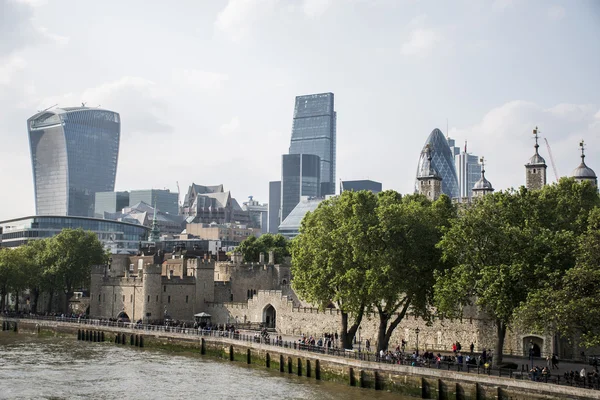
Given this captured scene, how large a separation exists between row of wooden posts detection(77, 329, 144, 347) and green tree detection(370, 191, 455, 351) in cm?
3030

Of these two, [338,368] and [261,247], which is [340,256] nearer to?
[338,368]

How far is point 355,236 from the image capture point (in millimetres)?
58312

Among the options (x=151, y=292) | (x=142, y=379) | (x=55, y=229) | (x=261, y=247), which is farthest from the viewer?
(x=55, y=229)

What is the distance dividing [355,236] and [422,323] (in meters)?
11.6

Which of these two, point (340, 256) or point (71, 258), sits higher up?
point (71, 258)

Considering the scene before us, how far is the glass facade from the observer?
181 m

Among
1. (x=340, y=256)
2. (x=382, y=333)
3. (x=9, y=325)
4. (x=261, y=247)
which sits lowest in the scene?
(x=9, y=325)

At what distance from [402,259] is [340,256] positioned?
5.46 metres

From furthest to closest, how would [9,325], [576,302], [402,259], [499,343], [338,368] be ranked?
[9,325], [402,259], [338,368], [499,343], [576,302]

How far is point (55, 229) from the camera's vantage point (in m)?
182

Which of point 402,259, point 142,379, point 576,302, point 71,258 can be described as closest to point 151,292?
point 71,258

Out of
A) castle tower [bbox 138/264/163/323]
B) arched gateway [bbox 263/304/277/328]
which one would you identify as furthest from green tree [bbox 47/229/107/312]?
arched gateway [bbox 263/304/277/328]

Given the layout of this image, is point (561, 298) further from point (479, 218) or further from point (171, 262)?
point (171, 262)

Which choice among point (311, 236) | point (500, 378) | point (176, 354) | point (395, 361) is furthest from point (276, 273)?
point (500, 378)
